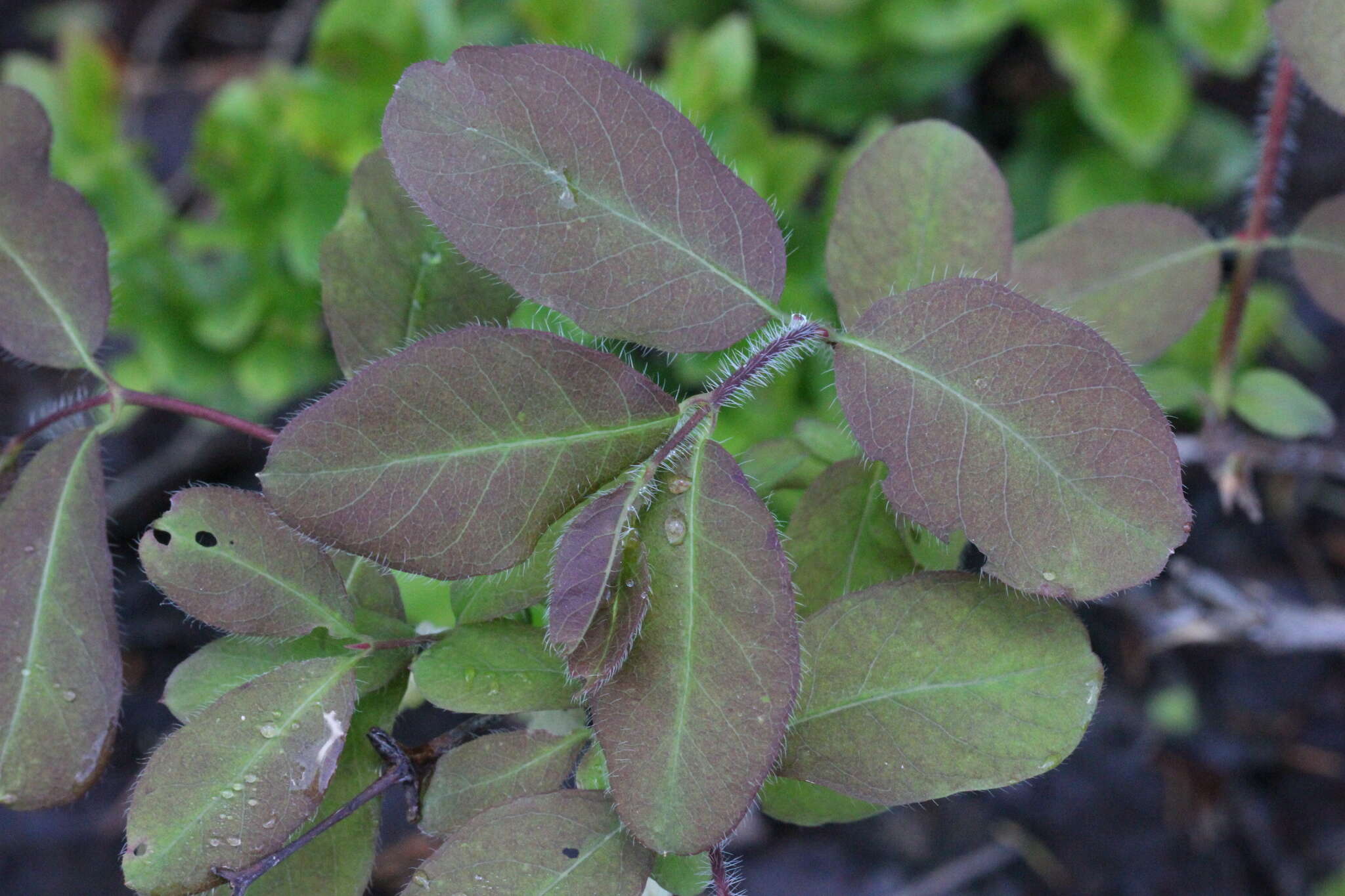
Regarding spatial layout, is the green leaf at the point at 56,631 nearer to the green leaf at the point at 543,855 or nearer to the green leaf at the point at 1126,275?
the green leaf at the point at 543,855

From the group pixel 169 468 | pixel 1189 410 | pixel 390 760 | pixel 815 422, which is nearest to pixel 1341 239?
pixel 815 422

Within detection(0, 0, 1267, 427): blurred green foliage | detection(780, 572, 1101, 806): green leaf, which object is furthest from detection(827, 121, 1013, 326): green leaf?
detection(0, 0, 1267, 427): blurred green foliage

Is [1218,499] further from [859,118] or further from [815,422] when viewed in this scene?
[815,422]

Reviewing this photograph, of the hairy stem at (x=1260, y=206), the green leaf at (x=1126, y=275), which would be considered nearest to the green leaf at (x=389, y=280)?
the green leaf at (x=1126, y=275)

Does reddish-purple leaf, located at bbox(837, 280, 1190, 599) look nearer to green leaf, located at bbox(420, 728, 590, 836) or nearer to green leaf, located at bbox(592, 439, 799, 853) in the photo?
green leaf, located at bbox(592, 439, 799, 853)

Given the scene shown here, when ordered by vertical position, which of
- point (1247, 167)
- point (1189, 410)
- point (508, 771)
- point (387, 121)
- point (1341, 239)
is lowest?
point (1189, 410)

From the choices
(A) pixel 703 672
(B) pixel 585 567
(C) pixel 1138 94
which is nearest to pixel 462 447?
(B) pixel 585 567

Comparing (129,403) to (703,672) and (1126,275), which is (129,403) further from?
(1126,275)
